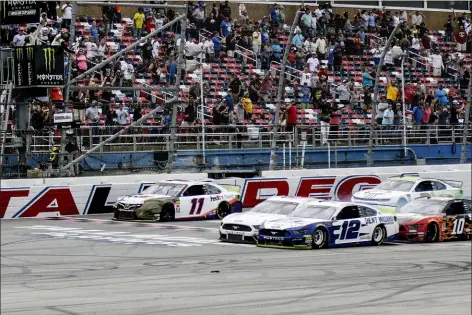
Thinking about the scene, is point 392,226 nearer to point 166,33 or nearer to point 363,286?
point 363,286

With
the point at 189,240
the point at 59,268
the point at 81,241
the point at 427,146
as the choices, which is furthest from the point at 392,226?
the point at 427,146

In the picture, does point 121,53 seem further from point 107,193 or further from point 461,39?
point 461,39

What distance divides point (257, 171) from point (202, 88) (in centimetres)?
302

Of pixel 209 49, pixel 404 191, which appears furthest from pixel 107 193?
pixel 404 191

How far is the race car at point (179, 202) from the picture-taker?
27422 millimetres

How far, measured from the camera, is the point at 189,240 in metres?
23.2

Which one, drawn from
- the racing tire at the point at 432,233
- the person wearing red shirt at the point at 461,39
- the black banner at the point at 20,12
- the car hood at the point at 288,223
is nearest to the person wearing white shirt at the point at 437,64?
the person wearing red shirt at the point at 461,39

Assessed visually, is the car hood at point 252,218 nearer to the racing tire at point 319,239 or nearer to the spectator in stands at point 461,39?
the racing tire at point 319,239

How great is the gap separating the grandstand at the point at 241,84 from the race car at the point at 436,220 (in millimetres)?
5812

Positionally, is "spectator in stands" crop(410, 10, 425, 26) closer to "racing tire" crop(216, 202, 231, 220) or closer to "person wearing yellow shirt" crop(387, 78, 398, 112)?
"person wearing yellow shirt" crop(387, 78, 398, 112)

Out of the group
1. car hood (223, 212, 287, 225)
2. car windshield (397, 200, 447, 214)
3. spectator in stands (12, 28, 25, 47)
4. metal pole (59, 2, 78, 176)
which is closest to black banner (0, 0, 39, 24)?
metal pole (59, 2, 78, 176)

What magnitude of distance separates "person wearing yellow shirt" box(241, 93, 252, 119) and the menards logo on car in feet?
5.93

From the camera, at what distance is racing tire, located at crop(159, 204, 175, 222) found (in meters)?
27.6

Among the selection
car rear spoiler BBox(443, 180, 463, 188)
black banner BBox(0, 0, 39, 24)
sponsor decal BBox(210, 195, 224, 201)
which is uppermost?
black banner BBox(0, 0, 39, 24)
